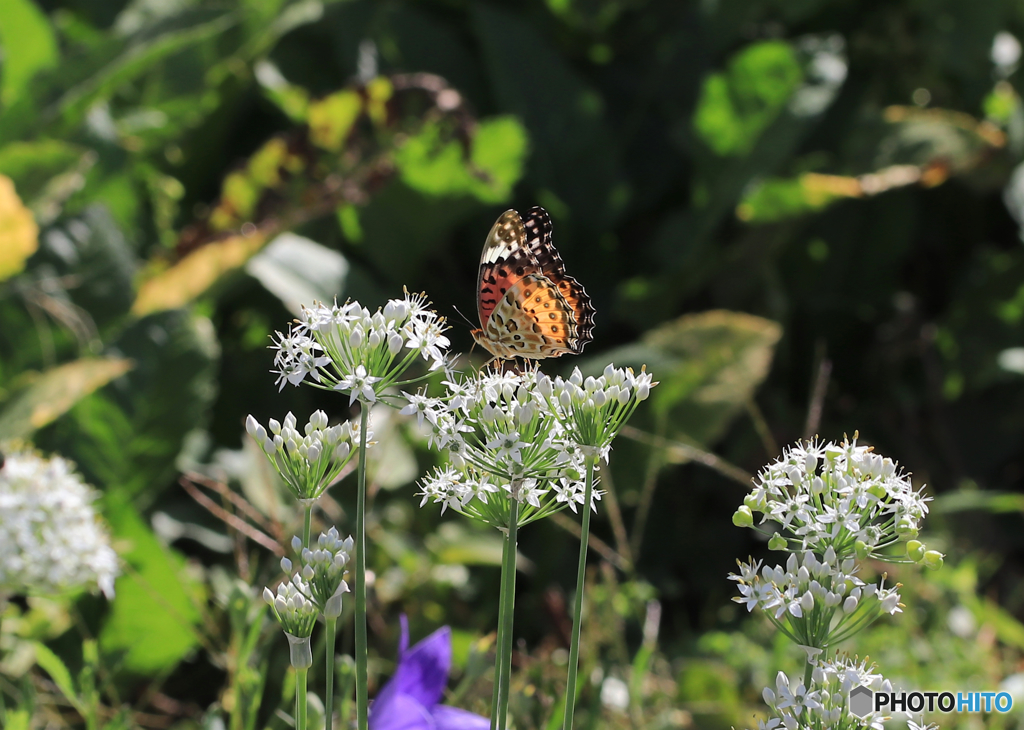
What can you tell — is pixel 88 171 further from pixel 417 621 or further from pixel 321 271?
pixel 417 621

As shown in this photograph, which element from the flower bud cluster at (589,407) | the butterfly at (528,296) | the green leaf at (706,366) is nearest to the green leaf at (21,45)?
the green leaf at (706,366)

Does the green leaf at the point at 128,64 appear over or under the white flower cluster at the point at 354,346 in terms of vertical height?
over

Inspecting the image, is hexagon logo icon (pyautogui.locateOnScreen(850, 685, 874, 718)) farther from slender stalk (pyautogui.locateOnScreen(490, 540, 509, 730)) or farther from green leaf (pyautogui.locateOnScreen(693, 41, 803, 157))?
green leaf (pyautogui.locateOnScreen(693, 41, 803, 157))

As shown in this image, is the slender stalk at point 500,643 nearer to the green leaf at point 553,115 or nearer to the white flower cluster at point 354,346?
the white flower cluster at point 354,346

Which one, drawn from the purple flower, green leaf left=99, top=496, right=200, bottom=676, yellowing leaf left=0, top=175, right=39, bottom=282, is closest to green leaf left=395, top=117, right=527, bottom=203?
yellowing leaf left=0, top=175, right=39, bottom=282

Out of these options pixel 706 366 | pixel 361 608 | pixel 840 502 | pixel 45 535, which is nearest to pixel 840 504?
pixel 840 502
